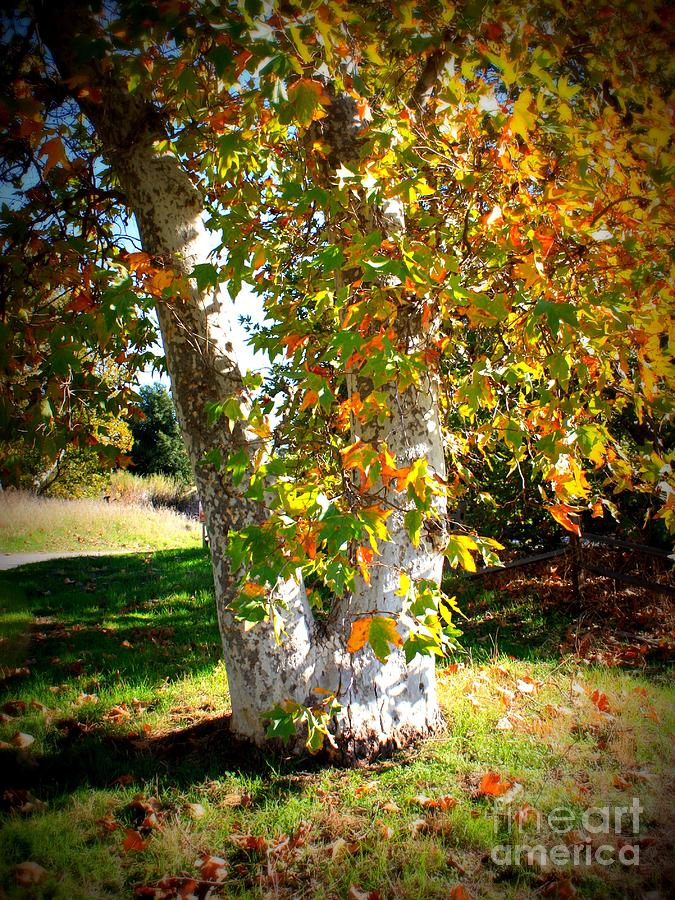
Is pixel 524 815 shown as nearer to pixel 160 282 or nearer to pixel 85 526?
pixel 160 282

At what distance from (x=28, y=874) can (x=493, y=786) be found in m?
2.15

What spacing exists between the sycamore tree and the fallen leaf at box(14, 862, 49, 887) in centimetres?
113

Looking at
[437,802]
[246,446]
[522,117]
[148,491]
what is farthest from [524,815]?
[148,491]

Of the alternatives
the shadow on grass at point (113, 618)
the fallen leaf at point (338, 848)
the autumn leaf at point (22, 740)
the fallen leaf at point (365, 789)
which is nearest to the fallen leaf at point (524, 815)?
the fallen leaf at point (365, 789)

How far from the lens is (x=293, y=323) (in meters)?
3.32

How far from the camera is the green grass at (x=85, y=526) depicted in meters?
3.89

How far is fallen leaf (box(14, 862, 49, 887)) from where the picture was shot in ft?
6.80

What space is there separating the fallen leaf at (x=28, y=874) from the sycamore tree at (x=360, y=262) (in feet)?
3.72

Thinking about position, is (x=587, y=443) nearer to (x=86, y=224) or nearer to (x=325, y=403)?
(x=325, y=403)

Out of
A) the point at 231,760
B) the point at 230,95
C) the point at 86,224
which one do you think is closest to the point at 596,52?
the point at 230,95

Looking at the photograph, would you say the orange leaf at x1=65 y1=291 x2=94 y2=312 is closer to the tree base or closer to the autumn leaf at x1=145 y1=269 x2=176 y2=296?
the autumn leaf at x1=145 y1=269 x2=176 y2=296

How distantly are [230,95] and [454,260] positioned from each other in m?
2.10

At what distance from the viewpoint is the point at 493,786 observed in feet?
8.55

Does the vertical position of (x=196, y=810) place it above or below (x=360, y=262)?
below
